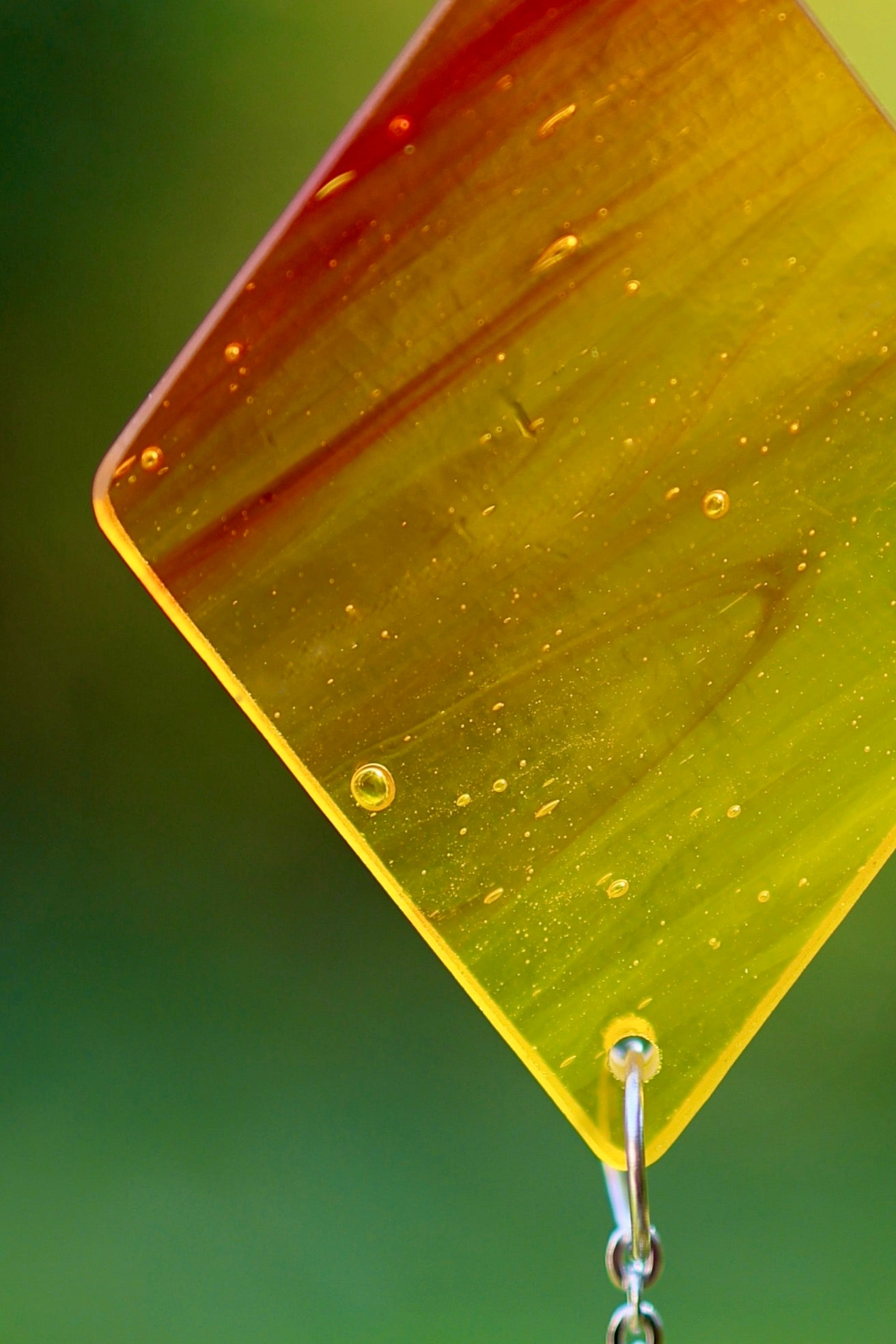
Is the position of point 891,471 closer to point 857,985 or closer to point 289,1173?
point 857,985

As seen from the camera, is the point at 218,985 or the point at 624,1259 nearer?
the point at 624,1259

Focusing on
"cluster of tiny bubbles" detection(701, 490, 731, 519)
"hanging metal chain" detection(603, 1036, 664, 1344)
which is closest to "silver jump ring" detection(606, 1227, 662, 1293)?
"hanging metal chain" detection(603, 1036, 664, 1344)

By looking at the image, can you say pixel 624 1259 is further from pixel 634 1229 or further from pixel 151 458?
pixel 151 458

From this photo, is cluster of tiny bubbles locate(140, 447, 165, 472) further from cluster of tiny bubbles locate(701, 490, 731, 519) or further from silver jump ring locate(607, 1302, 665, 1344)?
silver jump ring locate(607, 1302, 665, 1344)

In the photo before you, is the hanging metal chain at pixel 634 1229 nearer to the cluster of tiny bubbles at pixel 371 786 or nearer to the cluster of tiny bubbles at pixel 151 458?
the cluster of tiny bubbles at pixel 371 786

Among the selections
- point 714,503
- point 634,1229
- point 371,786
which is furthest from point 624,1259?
point 714,503

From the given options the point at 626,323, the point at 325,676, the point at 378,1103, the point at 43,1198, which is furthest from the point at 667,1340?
the point at 626,323
